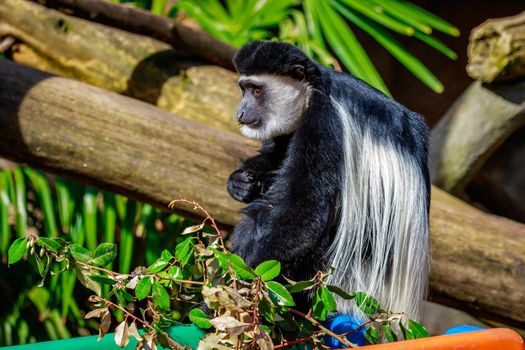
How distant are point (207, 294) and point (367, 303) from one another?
1.93 feet

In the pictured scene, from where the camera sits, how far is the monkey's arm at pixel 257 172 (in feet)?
7.86

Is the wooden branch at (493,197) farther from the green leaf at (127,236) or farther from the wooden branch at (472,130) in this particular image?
the green leaf at (127,236)

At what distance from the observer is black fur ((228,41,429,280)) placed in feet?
6.86

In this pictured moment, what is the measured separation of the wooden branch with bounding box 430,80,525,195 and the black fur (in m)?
1.41

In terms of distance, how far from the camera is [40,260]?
4.80 ft

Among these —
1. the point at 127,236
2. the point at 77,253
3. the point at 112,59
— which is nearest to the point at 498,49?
the point at 112,59

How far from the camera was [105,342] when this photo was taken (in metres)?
1.30

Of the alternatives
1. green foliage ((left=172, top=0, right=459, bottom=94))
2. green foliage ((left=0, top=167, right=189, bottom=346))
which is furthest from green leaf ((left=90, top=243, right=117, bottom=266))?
green foliage ((left=172, top=0, right=459, bottom=94))

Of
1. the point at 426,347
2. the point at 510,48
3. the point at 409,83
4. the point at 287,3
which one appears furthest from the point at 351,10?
the point at 426,347

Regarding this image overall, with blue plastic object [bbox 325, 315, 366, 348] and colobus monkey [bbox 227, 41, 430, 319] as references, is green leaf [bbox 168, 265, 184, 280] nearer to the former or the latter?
blue plastic object [bbox 325, 315, 366, 348]

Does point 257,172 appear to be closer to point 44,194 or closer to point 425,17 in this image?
point 44,194

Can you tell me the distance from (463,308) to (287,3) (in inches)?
69.9

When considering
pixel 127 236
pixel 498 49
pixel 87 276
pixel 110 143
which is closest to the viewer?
pixel 87 276

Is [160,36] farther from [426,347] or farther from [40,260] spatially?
[426,347]
